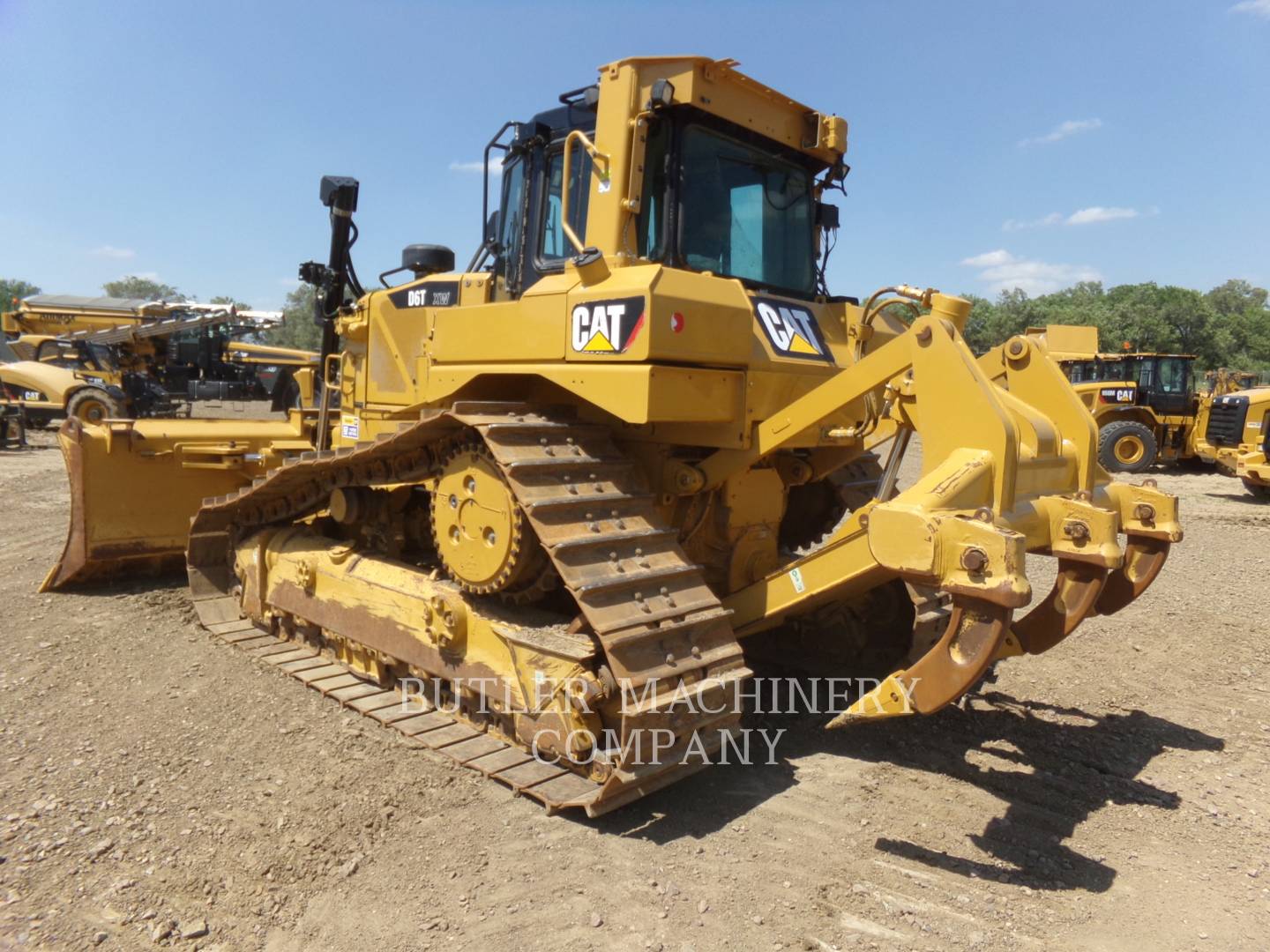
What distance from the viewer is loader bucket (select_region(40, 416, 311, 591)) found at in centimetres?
643

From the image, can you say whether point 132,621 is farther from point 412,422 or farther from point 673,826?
point 673,826

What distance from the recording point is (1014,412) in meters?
3.68

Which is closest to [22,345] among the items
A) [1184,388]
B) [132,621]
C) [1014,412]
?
[132,621]

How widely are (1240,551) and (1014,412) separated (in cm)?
794

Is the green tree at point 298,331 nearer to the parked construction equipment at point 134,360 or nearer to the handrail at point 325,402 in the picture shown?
the parked construction equipment at point 134,360

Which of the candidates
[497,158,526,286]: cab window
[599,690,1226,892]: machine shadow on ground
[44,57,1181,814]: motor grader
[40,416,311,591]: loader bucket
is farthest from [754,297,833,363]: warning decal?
[40,416,311,591]: loader bucket

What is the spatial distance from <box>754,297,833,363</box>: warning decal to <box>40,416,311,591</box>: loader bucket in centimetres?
422

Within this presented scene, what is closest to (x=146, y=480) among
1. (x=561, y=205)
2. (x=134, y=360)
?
(x=561, y=205)

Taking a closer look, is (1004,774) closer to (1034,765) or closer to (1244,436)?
(1034,765)

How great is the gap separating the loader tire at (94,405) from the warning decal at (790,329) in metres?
18.1

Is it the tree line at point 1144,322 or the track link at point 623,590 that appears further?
the tree line at point 1144,322

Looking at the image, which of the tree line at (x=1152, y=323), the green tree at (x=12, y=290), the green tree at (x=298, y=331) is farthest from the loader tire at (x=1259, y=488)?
the green tree at (x=12, y=290)

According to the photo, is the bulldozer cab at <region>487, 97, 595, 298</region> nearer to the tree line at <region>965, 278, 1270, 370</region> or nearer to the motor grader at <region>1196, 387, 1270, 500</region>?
the motor grader at <region>1196, 387, 1270, 500</region>

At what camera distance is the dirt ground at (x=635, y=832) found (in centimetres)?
289
